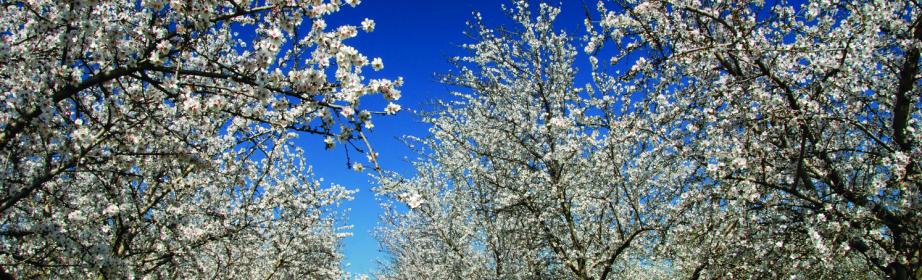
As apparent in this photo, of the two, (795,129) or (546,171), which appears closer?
(795,129)

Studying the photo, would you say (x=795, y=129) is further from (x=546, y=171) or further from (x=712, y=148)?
(x=546, y=171)

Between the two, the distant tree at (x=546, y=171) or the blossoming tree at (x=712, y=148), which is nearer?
the blossoming tree at (x=712, y=148)

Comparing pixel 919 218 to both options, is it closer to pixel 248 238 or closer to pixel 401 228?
pixel 248 238

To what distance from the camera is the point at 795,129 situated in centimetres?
630

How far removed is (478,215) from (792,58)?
6.87m

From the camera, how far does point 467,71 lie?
1097 centimetres

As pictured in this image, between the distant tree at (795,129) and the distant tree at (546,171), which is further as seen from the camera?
the distant tree at (546,171)

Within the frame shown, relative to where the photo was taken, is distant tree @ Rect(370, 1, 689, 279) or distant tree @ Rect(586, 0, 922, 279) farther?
distant tree @ Rect(370, 1, 689, 279)

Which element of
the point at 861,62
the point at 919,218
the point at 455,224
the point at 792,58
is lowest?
the point at 919,218

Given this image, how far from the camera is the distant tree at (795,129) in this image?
208 inches

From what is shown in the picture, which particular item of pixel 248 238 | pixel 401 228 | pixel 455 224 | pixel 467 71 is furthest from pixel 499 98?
pixel 401 228

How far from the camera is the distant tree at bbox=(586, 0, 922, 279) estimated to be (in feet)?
17.3

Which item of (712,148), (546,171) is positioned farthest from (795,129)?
(546,171)

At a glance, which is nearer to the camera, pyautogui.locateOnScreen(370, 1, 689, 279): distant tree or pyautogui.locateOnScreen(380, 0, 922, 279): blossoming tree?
pyautogui.locateOnScreen(380, 0, 922, 279): blossoming tree
